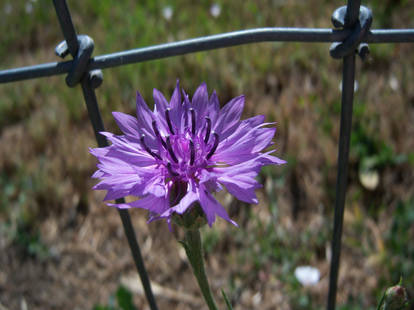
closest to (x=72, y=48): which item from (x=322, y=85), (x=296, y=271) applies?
(x=296, y=271)

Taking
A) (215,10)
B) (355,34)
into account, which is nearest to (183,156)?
(355,34)

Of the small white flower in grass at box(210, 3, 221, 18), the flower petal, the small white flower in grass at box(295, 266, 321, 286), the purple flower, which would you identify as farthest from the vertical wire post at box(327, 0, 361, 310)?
the small white flower in grass at box(210, 3, 221, 18)

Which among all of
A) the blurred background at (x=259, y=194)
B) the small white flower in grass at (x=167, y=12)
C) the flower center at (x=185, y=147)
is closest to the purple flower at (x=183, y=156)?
the flower center at (x=185, y=147)

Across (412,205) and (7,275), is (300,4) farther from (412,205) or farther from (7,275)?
(7,275)

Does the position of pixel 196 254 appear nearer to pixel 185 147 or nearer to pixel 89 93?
pixel 185 147

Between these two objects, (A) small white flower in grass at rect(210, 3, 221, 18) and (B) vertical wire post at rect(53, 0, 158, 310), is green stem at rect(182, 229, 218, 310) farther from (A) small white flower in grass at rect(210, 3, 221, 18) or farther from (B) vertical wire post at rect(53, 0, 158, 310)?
(A) small white flower in grass at rect(210, 3, 221, 18)

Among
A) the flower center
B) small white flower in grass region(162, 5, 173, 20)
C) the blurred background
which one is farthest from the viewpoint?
small white flower in grass region(162, 5, 173, 20)
